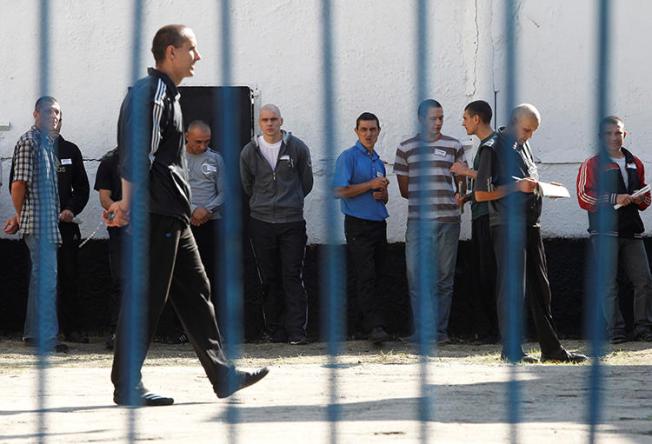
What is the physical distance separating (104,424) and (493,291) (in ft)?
14.2

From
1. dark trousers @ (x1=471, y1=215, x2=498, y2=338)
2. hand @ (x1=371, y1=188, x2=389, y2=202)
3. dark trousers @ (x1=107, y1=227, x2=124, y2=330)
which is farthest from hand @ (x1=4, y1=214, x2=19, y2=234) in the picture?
dark trousers @ (x1=471, y1=215, x2=498, y2=338)

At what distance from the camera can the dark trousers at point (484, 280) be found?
9418 millimetres

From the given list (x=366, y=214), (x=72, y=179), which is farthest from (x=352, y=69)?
(x=72, y=179)

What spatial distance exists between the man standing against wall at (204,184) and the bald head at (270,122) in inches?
20.8

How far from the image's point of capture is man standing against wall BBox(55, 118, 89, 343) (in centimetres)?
1054

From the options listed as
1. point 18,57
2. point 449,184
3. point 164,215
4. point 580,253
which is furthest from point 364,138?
point 164,215

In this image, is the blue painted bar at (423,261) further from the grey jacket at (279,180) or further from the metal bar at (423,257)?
the grey jacket at (279,180)

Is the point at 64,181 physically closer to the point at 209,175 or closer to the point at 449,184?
the point at 209,175

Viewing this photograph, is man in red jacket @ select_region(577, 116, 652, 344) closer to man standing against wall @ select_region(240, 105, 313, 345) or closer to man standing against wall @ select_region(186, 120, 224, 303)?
man standing against wall @ select_region(240, 105, 313, 345)

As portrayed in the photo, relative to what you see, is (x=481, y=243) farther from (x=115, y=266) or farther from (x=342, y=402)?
(x=342, y=402)

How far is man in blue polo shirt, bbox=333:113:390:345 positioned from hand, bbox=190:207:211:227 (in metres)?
0.97

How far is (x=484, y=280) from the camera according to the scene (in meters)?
9.55

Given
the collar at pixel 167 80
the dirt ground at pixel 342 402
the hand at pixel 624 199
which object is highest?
the collar at pixel 167 80

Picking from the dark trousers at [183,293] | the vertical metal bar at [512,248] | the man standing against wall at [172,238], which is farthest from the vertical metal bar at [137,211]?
the dark trousers at [183,293]
